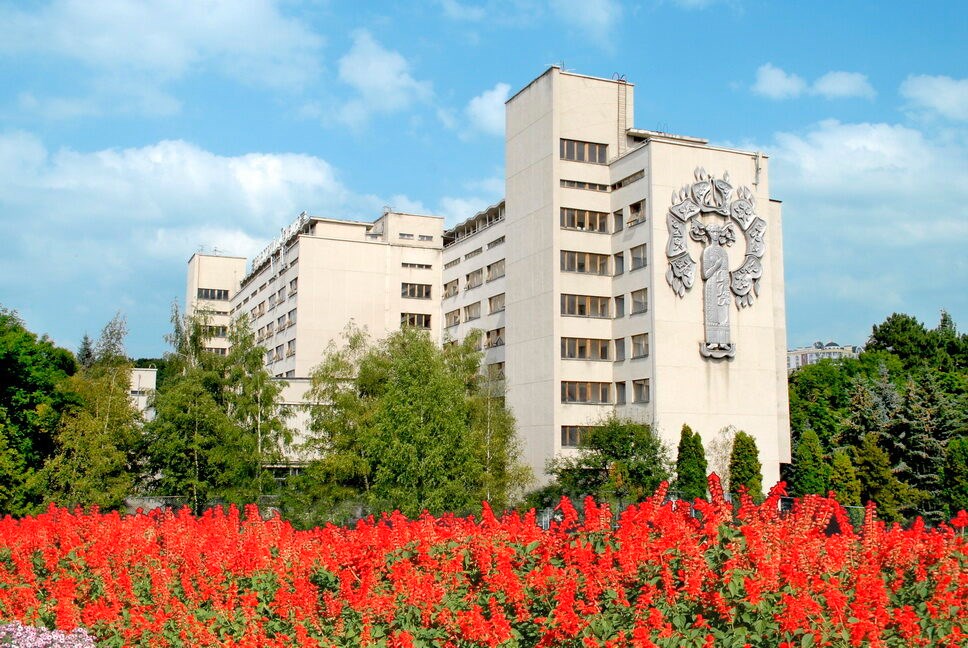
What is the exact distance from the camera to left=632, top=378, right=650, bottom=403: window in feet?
187

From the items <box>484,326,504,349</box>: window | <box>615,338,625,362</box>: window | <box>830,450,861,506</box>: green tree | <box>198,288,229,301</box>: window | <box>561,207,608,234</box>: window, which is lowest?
<box>830,450,861,506</box>: green tree

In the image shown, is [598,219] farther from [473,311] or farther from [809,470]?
[809,470]

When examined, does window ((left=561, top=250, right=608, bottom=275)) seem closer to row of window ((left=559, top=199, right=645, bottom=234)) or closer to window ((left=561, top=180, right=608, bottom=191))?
row of window ((left=559, top=199, right=645, bottom=234))

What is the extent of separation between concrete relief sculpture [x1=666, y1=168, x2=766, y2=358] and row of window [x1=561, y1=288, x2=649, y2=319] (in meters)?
2.17

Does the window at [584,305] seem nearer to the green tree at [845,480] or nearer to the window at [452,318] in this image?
the green tree at [845,480]

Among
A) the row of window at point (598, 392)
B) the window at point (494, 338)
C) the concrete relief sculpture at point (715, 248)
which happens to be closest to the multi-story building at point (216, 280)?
the window at point (494, 338)

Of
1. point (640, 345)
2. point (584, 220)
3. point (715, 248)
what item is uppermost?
point (584, 220)

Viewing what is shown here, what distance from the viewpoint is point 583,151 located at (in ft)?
200

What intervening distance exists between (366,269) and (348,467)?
36724 mm

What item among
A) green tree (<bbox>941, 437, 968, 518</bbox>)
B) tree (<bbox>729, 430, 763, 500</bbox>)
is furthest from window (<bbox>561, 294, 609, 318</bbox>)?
green tree (<bbox>941, 437, 968, 518</bbox>)

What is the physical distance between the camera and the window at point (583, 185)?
6031 centimetres

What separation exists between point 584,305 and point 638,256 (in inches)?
174

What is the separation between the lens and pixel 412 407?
4628 cm

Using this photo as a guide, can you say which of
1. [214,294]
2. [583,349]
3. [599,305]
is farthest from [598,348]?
[214,294]
